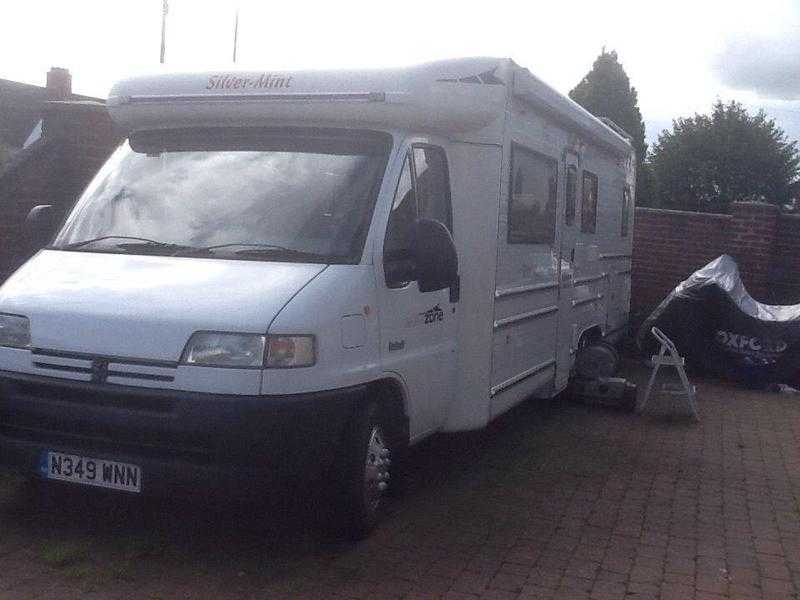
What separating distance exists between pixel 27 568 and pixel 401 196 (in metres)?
2.69

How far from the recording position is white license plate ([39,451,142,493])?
5043 millimetres

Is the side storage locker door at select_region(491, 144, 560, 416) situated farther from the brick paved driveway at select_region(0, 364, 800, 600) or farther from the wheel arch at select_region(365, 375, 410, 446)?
the wheel arch at select_region(365, 375, 410, 446)

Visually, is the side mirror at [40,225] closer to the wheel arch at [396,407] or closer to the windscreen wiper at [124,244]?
the windscreen wiper at [124,244]

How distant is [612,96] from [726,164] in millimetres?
5780

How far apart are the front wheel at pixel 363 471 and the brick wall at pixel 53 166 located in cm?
416

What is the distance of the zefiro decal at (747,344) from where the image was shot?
1221 cm

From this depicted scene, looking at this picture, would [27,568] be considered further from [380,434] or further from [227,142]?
[227,142]

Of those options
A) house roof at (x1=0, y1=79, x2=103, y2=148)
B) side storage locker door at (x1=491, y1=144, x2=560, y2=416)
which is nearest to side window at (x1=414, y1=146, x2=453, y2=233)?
side storage locker door at (x1=491, y1=144, x2=560, y2=416)

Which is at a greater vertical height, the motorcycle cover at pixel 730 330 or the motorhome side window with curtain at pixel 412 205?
the motorhome side window with curtain at pixel 412 205

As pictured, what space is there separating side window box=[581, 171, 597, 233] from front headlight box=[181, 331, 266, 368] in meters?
5.13

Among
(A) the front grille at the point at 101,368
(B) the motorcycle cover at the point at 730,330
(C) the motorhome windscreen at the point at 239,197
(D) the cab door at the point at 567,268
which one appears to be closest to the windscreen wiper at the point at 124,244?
(C) the motorhome windscreen at the point at 239,197

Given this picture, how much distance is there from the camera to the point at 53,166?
29.4 ft

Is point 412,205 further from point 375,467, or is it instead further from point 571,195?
point 571,195

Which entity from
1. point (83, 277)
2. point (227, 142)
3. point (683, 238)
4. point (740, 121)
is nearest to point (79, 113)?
point (227, 142)
